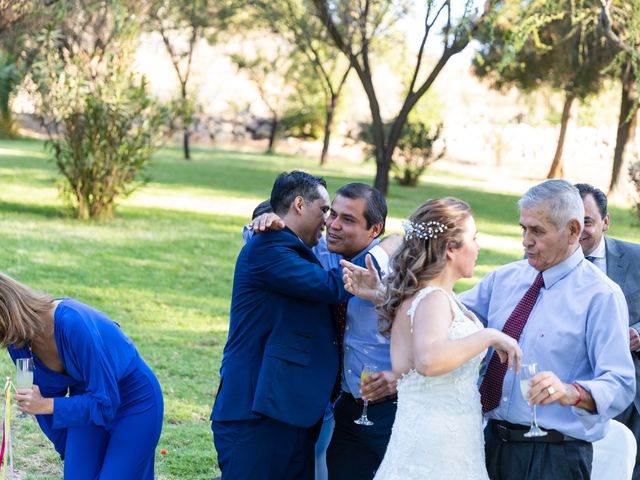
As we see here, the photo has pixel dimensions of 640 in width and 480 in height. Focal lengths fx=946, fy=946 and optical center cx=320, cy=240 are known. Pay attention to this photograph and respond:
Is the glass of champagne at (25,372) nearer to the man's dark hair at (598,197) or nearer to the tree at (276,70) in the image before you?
the man's dark hair at (598,197)

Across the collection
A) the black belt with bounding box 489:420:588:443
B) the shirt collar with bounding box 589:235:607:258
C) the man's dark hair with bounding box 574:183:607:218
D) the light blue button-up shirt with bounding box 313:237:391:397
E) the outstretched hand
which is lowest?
the black belt with bounding box 489:420:588:443

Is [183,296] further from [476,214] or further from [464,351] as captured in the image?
[476,214]

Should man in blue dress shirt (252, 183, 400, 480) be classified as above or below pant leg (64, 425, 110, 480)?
above

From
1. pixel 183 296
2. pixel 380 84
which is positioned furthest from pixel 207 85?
pixel 183 296

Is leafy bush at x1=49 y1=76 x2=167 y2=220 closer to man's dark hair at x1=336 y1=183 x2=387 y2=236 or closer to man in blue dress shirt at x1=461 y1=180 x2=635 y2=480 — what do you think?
man's dark hair at x1=336 y1=183 x2=387 y2=236

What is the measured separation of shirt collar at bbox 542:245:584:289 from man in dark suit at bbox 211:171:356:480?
0.97 m

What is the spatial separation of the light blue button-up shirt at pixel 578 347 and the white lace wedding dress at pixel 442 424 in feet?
0.96

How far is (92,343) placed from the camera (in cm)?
433

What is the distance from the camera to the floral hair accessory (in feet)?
12.7

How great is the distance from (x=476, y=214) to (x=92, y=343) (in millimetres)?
20943

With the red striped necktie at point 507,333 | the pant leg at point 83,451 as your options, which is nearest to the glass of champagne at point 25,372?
the pant leg at point 83,451

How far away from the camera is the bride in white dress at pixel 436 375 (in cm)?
383

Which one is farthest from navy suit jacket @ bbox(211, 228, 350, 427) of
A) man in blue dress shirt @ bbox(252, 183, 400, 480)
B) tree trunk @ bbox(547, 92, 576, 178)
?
tree trunk @ bbox(547, 92, 576, 178)

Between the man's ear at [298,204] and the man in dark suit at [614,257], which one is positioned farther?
the man in dark suit at [614,257]
